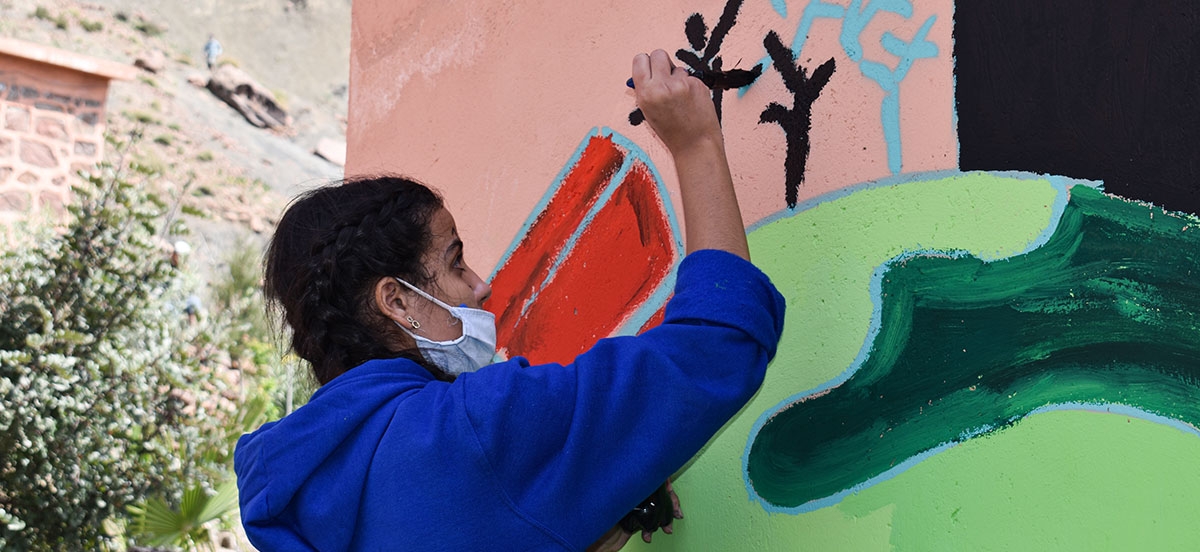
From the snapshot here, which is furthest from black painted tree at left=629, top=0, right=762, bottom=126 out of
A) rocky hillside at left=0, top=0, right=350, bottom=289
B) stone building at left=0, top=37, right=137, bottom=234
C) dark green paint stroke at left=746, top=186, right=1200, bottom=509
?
rocky hillside at left=0, top=0, right=350, bottom=289

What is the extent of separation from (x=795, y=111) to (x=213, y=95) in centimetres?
2360

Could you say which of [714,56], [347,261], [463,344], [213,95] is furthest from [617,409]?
[213,95]

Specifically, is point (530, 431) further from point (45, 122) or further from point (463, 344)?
point (45, 122)

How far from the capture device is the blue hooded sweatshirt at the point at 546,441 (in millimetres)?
1194

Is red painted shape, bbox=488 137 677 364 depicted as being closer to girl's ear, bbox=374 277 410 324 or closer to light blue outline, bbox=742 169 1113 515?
light blue outline, bbox=742 169 1113 515

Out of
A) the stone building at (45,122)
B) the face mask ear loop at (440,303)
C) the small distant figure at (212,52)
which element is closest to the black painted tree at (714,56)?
the face mask ear loop at (440,303)

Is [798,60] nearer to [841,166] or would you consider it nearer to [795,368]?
[841,166]

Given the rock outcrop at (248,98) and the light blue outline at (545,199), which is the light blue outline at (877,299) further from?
the rock outcrop at (248,98)

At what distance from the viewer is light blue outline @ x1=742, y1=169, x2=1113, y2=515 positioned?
1.25 m

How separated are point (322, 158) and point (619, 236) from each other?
22550 millimetres

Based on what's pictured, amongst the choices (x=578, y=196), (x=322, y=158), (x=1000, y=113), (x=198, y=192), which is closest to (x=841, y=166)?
(x=1000, y=113)

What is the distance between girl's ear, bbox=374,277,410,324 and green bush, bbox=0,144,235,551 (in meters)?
4.26

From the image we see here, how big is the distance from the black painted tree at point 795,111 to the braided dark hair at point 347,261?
56 cm

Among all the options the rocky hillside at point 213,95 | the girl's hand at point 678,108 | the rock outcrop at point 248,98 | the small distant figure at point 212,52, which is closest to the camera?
the girl's hand at point 678,108
